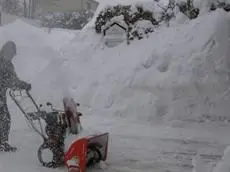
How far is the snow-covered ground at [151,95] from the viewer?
705cm

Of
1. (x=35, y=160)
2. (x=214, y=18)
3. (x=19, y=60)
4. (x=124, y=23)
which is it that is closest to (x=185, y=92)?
(x=214, y=18)

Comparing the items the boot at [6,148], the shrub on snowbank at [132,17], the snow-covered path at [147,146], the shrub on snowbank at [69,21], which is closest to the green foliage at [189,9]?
the shrub on snowbank at [132,17]

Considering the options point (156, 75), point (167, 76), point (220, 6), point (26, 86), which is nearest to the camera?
point (26, 86)

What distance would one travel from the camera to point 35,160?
6.55 metres

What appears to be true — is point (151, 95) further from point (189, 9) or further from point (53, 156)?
point (53, 156)

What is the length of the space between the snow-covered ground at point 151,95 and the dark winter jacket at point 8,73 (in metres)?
0.90

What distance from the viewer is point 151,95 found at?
10.6 meters

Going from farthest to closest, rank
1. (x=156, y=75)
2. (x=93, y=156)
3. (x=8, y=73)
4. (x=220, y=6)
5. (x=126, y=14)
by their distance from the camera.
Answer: (x=126, y=14) → (x=220, y=6) → (x=156, y=75) → (x=8, y=73) → (x=93, y=156)

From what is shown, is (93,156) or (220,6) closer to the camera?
(93,156)

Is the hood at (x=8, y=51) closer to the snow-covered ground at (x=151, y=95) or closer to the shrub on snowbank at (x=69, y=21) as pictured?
the snow-covered ground at (x=151, y=95)

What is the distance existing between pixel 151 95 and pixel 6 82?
4.48m

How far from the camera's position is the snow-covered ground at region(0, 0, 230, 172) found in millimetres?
7051

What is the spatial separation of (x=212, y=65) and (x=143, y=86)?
5.79 feet

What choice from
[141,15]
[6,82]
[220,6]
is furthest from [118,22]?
[6,82]
